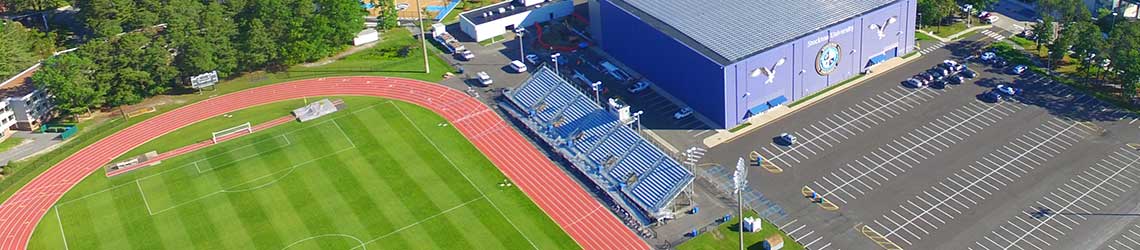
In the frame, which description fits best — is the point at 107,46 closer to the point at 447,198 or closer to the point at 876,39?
the point at 447,198

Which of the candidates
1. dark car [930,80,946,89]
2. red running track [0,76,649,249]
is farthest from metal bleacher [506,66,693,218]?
dark car [930,80,946,89]

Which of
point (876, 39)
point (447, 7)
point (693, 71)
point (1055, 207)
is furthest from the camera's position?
point (447, 7)

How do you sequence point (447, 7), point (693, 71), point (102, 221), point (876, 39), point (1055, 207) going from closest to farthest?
point (1055, 207)
point (102, 221)
point (693, 71)
point (876, 39)
point (447, 7)

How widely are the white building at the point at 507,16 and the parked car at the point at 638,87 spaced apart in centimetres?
3090

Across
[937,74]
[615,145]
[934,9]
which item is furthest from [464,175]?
[934,9]

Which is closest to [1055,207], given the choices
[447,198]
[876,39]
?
[876,39]

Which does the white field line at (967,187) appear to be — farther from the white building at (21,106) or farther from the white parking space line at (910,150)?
the white building at (21,106)

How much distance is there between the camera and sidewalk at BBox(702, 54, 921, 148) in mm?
119875

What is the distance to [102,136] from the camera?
422 ft

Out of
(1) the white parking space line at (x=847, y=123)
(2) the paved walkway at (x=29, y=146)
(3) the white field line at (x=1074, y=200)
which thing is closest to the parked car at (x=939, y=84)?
(1) the white parking space line at (x=847, y=123)

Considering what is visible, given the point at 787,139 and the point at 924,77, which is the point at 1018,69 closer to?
the point at 924,77

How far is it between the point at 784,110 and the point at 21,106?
98644 millimetres

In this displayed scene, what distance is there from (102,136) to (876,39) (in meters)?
103

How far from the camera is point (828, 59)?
128875 mm
